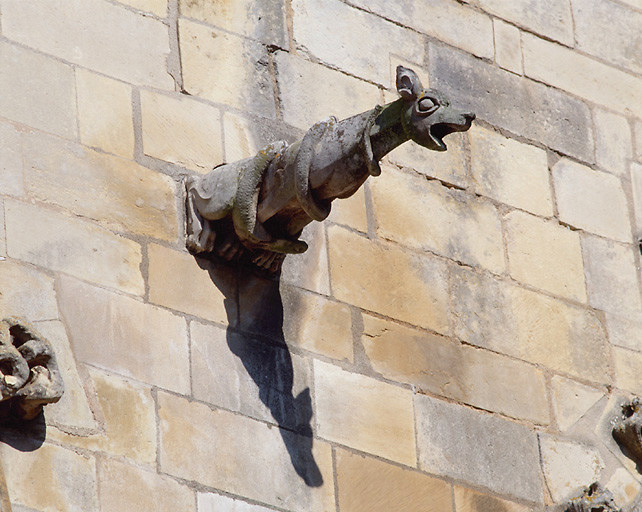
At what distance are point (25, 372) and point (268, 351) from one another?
980mm

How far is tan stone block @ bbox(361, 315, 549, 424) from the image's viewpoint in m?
5.52

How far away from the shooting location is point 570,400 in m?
5.91

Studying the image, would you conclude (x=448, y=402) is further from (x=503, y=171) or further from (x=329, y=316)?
(x=503, y=171)

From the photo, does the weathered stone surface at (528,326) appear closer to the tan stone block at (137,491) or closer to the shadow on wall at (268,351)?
the shadow on wall at (268,351)

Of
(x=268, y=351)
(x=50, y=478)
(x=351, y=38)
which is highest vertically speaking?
(x=351, y=38)

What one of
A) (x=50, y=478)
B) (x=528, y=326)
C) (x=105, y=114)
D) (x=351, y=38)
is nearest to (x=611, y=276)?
(x=528, y=326)

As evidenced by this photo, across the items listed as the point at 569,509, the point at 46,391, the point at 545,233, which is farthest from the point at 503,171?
the point at 46,391

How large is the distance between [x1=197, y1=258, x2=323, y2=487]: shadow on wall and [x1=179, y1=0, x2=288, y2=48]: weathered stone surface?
867mm

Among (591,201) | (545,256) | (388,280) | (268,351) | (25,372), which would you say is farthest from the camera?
(591,201)

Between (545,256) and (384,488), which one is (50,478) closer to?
(384,488)

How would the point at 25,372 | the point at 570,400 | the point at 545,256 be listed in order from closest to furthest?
1. the point at 25,372
2. the point at 570,400
3. the point at 545,256

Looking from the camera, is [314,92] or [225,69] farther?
[314,92]

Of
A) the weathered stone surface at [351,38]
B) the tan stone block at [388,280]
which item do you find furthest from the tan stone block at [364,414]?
the weathered stone surface at [351,38]

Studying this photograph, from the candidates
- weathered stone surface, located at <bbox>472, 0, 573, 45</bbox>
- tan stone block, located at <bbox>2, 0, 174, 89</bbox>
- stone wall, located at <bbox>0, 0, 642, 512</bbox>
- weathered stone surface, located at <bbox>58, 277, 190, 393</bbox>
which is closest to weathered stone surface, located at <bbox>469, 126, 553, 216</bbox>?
stone wall, located at <bbox>0, 0, 642, 512</bbox>
